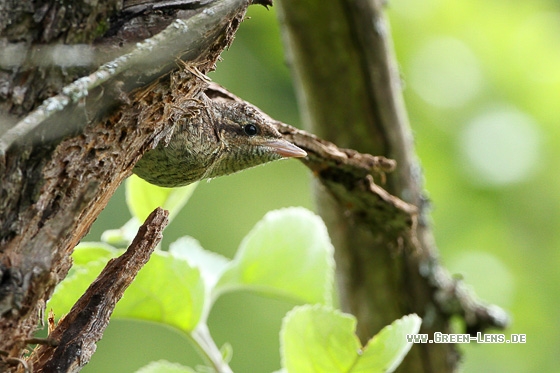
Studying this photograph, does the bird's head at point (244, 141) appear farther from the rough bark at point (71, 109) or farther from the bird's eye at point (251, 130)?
the rough bark at point (71, 109)

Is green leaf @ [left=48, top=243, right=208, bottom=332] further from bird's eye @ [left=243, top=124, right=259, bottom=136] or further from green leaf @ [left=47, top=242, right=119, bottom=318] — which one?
bird's eye @ [left=243, top=124, right=259, bottom=136]

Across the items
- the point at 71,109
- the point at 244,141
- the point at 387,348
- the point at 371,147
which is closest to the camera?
the point at 71,109

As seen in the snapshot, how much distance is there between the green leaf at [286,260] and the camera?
1.85 metres

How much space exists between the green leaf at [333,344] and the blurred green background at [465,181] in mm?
3466

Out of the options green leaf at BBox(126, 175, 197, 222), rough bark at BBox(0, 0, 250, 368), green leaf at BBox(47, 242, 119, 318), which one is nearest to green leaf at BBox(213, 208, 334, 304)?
green leaf at BBox(126, 175, 197, 222)

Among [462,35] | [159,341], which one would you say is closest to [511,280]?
[462,35]

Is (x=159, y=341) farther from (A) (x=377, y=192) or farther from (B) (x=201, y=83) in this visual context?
(B) (x=201, y=83)

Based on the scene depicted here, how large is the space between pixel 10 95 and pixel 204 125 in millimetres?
628

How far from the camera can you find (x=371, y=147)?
2678 millimetres

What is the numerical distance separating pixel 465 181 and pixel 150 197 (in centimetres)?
370

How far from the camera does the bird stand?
4.92 feet

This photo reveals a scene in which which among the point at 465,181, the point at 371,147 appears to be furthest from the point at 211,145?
the point at 465,181

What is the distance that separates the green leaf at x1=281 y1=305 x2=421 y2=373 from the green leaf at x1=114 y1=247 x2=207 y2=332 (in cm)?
23

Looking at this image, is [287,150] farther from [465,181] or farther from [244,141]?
[465,181]
